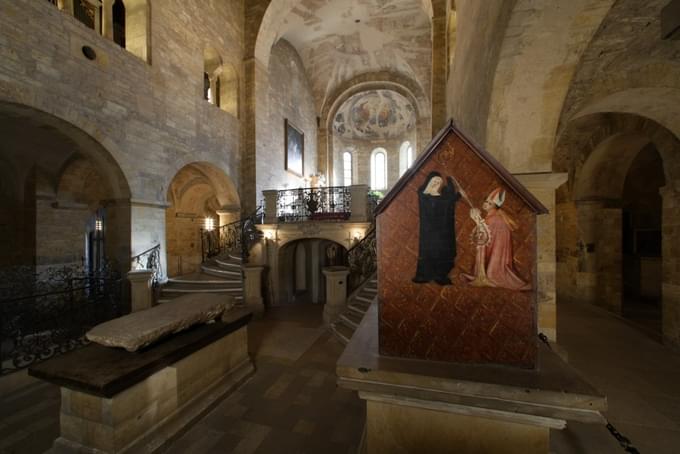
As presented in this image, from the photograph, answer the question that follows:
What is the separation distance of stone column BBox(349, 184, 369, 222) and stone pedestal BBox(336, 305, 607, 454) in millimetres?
6133

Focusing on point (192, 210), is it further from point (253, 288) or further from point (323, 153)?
point (323, 153)

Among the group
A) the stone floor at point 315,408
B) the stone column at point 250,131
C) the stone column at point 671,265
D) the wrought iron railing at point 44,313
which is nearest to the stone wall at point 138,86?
the stone column at point 250,131

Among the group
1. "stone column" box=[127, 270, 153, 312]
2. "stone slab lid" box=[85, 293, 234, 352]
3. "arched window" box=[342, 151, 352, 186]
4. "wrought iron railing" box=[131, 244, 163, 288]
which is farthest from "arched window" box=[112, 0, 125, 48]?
"arched window" box=[342, 151, 352, 186]

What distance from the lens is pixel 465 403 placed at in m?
1.59

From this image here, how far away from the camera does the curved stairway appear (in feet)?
23.9

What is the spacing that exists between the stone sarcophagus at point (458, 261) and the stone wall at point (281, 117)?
9707mm

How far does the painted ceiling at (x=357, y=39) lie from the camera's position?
39.7 ft

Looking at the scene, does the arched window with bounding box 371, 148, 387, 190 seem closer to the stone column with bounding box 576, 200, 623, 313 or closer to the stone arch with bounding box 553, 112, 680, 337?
the stone arch with bounding box 553, 112, 680, 337

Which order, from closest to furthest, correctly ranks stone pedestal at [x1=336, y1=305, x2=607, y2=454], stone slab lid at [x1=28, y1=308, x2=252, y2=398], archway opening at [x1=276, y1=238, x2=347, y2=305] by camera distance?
stone pedestal at [x1=336, y1=305, x2=607, y2=454]
stone slab lid at [x1=28, y1=308, x2=252, y2=398]
archway opening at [x1=276, y1=238, x2=347, y2=305]

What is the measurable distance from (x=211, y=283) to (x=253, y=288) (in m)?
1.56

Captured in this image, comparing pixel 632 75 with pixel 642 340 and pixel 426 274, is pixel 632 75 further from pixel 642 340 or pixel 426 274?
pixel 426 274

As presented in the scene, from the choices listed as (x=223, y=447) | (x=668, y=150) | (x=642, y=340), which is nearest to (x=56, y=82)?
(x=223, y=447)

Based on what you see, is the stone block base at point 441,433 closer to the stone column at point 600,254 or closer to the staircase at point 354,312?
the staircase at point 354,312

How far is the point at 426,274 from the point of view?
177 cm
